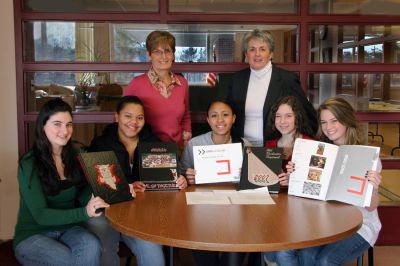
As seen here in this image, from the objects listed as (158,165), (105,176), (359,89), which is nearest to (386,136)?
(359,89)

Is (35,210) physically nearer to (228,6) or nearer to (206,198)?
(206,198)

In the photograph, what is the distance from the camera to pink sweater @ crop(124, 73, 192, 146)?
9.52 ft

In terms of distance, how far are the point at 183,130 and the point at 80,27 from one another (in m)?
1.17

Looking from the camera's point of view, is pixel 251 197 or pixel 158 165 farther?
pixel 158 165

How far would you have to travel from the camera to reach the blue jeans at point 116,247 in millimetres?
2344

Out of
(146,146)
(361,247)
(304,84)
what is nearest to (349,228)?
(361,247)

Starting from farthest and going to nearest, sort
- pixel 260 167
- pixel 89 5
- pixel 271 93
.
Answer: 1. pixel 89 5
2. pixel 271 93
3. pixel 260 167

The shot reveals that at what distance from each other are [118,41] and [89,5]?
13.2 inches

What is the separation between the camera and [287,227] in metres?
1.82

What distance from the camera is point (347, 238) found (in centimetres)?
223

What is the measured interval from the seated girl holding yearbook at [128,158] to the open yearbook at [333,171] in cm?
61

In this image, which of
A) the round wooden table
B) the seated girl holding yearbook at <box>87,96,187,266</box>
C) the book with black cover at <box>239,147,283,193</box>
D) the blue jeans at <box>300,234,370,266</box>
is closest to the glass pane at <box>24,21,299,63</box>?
the seated girl holding yearbook at <box>87,96,187,266</box>

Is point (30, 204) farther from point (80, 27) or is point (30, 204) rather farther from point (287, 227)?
point (80, 27)

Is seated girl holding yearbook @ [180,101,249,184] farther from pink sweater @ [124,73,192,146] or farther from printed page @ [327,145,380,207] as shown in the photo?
printed page @ [327,145,380,207]
